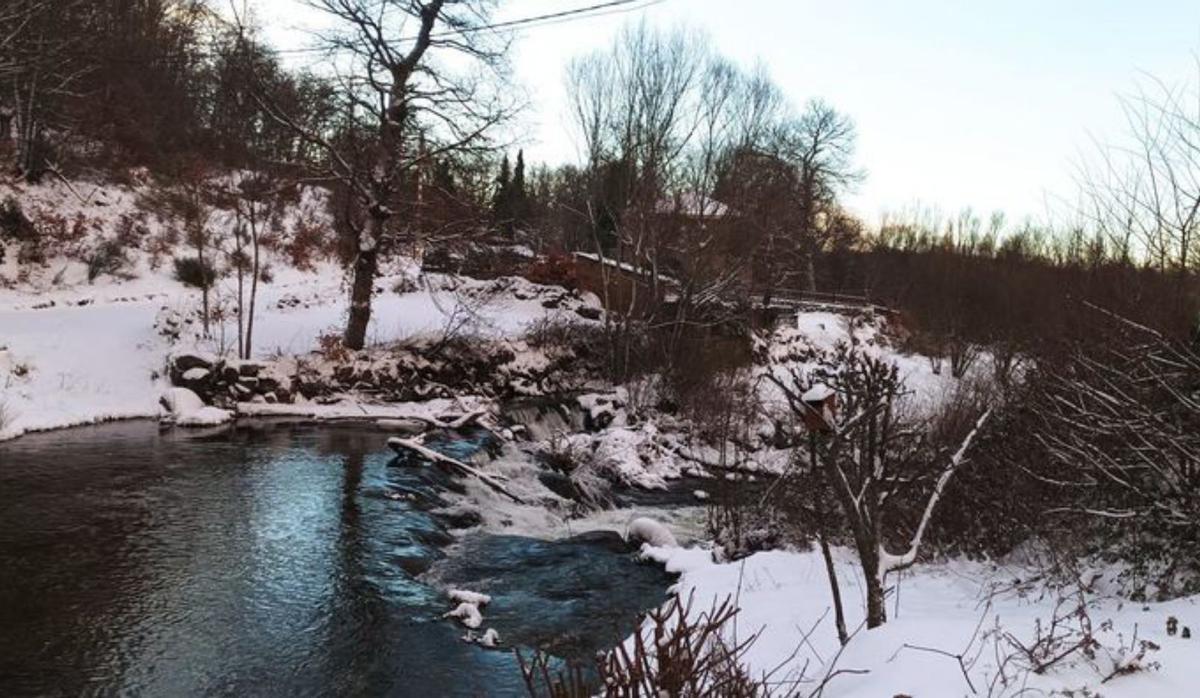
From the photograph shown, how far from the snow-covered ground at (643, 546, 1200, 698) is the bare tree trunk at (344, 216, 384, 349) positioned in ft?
40.6

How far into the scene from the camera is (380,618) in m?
6.78

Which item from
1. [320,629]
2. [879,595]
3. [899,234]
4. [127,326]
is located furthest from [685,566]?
[899,234]

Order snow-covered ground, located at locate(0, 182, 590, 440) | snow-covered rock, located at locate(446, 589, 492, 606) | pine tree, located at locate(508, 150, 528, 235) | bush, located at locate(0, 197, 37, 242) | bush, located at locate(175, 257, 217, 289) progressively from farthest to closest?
pine tree, located at locate(508, 150, 528, 235) → bush, located at locate(175, 257, 217, 289) → bush, located at locate(0, 197, 37, 242) → snow-covered ground, located at locate(0, 182, 590, 440) → snow-covered rock, located at locate(446, 589, 492, 606)

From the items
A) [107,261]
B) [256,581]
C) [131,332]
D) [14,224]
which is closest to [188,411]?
[131,332]

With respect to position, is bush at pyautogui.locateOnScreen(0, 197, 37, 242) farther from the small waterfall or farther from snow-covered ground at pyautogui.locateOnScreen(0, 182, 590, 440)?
the small waterfall

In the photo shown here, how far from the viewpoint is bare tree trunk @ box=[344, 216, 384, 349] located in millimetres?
17703

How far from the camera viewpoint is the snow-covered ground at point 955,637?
11.3 feet

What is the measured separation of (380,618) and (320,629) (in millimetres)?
539

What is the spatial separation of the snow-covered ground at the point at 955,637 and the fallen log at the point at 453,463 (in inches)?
176

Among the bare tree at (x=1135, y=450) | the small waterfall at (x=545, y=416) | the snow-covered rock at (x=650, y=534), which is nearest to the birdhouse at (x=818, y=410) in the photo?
the bare tree at (x=1135, y=450)

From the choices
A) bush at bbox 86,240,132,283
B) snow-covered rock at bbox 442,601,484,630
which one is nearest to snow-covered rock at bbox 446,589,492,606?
snow-covered rock at bbox 442,601,484,630

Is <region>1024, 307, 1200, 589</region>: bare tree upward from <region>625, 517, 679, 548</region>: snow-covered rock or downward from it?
upward

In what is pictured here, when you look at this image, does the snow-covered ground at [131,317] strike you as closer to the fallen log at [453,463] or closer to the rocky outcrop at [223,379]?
the rocky outcrop at [223,379]

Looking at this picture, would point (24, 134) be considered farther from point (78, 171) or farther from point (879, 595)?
point (879, 595)
